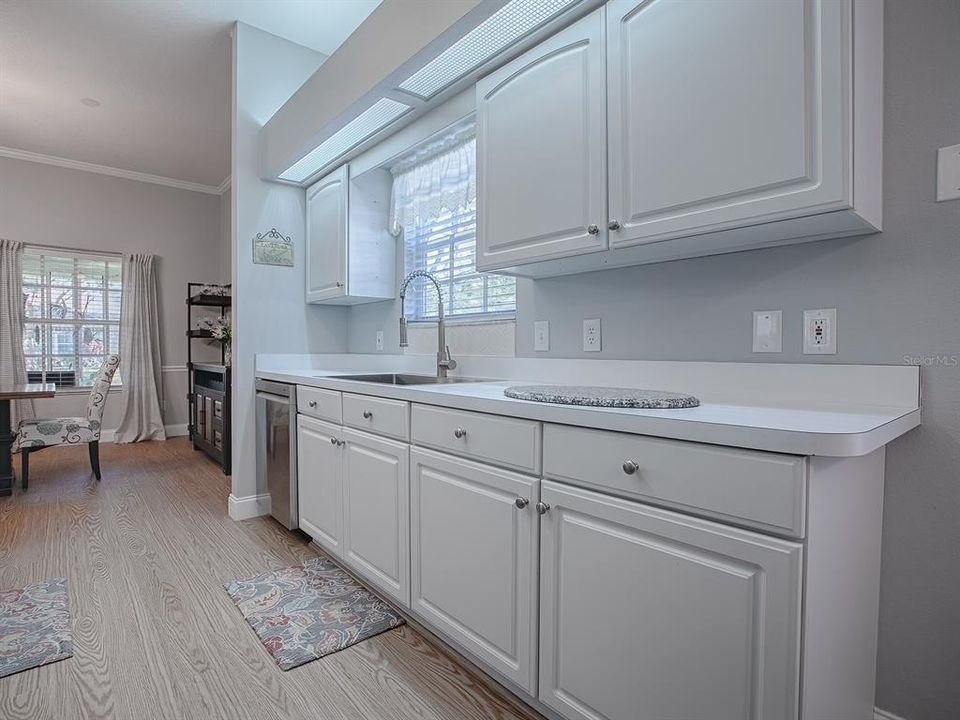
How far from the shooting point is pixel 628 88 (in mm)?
1396

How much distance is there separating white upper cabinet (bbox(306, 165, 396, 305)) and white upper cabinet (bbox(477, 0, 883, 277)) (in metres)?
1.42

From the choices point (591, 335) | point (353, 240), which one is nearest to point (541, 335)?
point (591, 335)

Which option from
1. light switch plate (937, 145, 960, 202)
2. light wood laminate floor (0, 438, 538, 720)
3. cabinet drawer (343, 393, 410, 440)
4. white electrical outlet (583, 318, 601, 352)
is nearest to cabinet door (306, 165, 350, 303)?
cabinet drawer (343, 393, 410, 440)

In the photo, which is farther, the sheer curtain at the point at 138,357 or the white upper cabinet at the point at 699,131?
the sheer curtain at the point at 138,357

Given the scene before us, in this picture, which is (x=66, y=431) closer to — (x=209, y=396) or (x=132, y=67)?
(x=209, y=396)

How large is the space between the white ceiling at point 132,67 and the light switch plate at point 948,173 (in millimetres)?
2780

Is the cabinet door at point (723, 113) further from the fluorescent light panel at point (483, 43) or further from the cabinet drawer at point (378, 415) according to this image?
the cabinet drawer at point (378, 415)

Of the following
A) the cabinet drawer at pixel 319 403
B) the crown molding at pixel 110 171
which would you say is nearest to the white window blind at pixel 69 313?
the crown molding at pixel 110 171

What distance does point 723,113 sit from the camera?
3.98 feet

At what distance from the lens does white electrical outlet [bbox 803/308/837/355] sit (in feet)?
4.37

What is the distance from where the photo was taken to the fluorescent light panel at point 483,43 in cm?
158

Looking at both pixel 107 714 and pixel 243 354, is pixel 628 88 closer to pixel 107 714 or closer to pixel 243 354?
pixel 107 714

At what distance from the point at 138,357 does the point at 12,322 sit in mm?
1064

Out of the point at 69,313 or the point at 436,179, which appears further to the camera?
the point at 69,313
